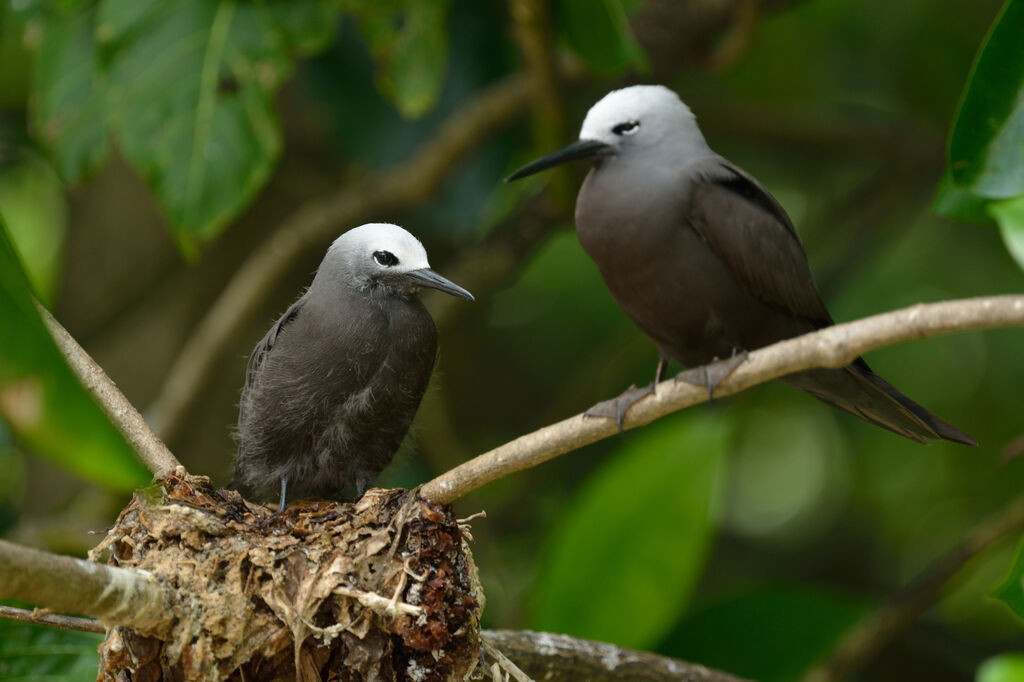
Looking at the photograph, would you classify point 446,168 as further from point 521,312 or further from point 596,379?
point 521,312

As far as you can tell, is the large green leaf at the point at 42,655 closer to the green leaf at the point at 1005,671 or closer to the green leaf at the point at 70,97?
the green leaf at the point at 70,97

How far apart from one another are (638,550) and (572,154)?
197 cm

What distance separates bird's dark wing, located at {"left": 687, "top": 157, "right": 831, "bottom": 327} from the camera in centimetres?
292

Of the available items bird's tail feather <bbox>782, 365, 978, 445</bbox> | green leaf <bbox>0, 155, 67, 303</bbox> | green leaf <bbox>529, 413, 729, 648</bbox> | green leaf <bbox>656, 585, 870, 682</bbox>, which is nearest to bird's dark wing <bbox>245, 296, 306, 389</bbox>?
bird's tail feather <bbox>782, 365, 978, 445</bbox>

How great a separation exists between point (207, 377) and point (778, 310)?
2913 mm

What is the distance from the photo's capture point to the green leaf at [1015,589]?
2654 mm

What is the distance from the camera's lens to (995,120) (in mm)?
2760

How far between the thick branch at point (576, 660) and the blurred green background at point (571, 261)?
74 centimetres

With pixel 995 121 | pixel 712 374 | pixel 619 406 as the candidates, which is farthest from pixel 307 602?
pixel 995 121

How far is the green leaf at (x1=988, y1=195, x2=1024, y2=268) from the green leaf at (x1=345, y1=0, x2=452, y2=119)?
2.23m

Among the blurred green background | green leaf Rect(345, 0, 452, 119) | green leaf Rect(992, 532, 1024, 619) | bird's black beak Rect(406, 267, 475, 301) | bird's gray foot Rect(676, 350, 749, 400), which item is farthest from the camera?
green leaf Rect(345, 0, 452, 119)

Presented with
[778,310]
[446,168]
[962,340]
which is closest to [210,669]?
[778,310]

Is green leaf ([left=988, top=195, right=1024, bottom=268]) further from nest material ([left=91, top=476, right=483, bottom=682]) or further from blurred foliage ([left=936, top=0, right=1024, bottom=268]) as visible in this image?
nest material ([left=91, top=476, right=483, bottom=682])

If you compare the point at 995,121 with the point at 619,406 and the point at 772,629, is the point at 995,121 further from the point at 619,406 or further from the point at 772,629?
the point at 772,629
